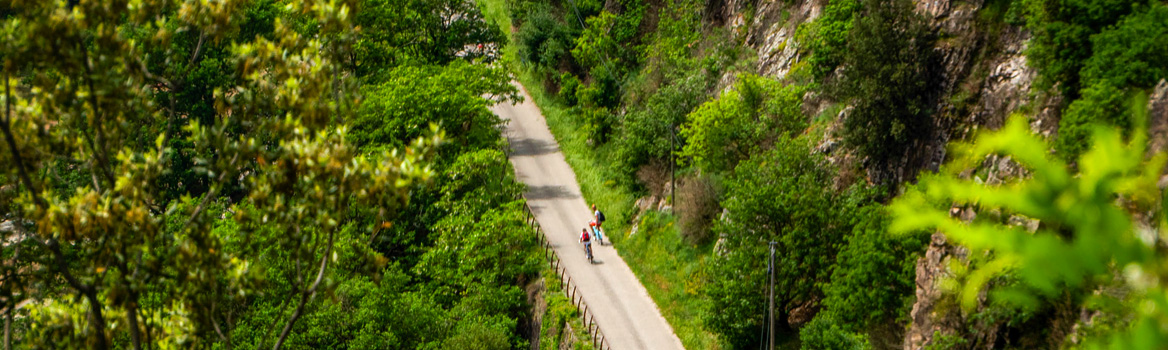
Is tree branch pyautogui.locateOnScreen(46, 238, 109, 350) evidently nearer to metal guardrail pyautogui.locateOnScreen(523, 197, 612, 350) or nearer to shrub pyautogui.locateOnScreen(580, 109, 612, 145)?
metal guardrail pyautogui.locateOnScreen(523, 197, 612, 350)

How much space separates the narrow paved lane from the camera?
4134 centimetres

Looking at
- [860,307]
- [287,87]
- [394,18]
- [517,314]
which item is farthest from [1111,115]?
[394,18]

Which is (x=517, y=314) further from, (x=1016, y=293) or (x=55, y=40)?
(x=1016, y=293)

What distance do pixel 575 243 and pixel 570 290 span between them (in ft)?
17.8

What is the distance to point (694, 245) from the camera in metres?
46.2

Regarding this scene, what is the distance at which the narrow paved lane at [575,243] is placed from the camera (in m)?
41.3

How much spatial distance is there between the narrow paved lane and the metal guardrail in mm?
319

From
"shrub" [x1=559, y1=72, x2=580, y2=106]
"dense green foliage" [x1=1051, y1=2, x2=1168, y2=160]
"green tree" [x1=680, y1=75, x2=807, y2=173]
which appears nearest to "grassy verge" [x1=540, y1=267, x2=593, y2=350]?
"green tree" [x1=680, y1=75, x2=807, y2=173]

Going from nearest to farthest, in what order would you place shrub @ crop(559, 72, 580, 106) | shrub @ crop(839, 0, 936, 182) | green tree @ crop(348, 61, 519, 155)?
shrub @ crop(839, 0, 936, 182) < green tree @ crop(348, 61, 519, 155) < shrub @ crop(559, 72, 580, 106)

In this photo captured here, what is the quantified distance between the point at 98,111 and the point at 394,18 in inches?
1888

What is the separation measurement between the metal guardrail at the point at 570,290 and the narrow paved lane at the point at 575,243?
319 millimetres

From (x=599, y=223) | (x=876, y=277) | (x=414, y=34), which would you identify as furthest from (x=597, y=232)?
(x=876, y=277)

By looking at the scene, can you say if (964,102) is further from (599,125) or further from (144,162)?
(144,162)

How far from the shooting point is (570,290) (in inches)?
1748
